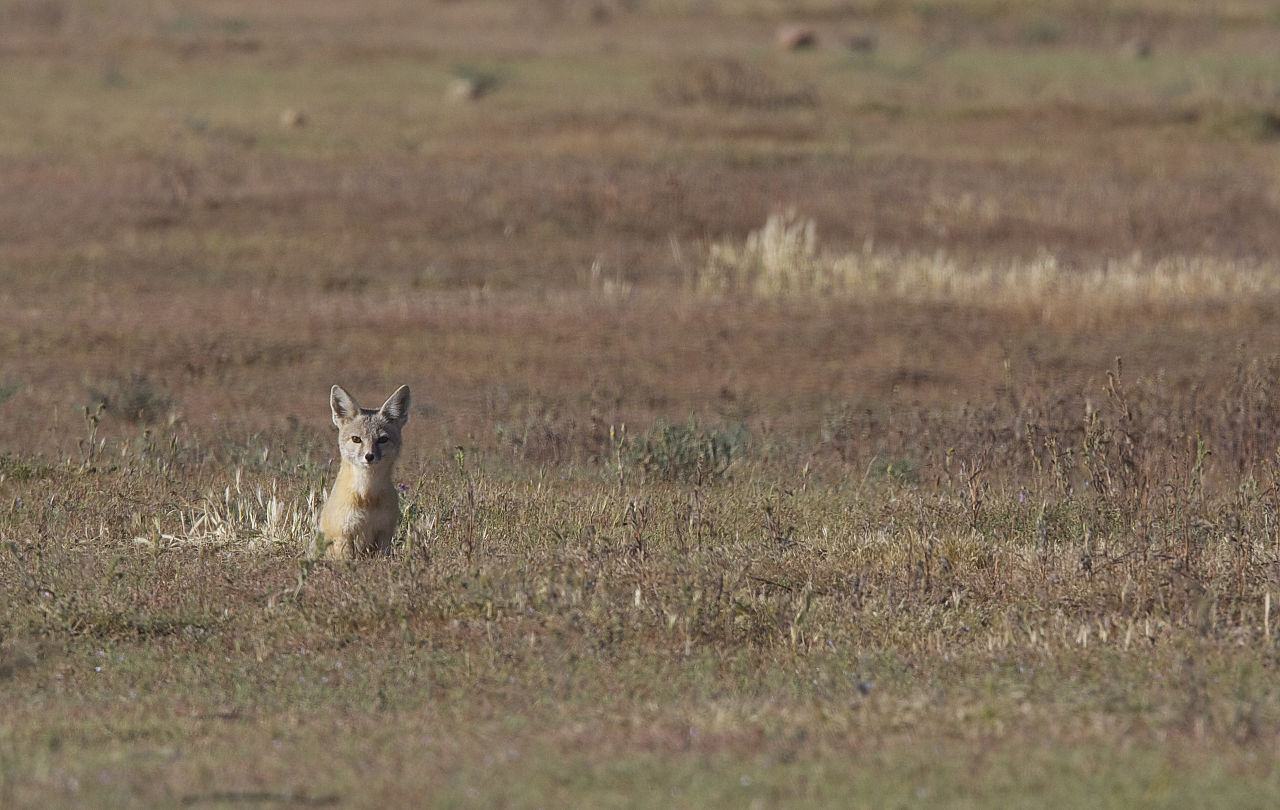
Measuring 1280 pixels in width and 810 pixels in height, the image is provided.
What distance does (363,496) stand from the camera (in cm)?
838

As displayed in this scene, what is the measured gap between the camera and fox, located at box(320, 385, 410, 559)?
8.34 metres

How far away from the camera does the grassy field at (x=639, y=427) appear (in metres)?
6.13

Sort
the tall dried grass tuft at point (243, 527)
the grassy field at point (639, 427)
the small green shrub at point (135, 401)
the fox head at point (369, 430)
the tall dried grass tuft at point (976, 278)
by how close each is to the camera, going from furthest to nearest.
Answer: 1. the tall dried grass tuft at point (976, 278)
2. the small green shrub at point (135, 401)
3. the tall dried grass tuft at point (243, 527)
4. the fox head at point (369, 430)
5. the grassy field at point (639, 427)

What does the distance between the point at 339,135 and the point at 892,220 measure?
11667 mm

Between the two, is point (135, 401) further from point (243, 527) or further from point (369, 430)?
point (369, 430)

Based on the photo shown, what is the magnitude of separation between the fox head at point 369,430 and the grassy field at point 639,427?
56cm

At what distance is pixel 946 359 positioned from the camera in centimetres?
1820

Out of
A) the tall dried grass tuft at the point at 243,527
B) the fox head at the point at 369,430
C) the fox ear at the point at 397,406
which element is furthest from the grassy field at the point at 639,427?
the fox ear at the point at 397,406

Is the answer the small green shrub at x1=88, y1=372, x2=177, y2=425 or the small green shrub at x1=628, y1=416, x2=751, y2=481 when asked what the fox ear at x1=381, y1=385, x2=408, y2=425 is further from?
the small green shrub at x1=88, y1=372, x2=177, y2=425

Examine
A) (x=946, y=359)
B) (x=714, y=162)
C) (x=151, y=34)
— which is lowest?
(x=946, y=359)

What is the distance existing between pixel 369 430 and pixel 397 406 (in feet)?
1.33

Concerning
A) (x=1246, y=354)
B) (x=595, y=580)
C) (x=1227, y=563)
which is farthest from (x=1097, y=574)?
(x=1246, y=354)

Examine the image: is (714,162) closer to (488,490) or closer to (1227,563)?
(488,490)

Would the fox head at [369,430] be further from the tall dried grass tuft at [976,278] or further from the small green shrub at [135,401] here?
the tall dried grass tuft at [976,278]
